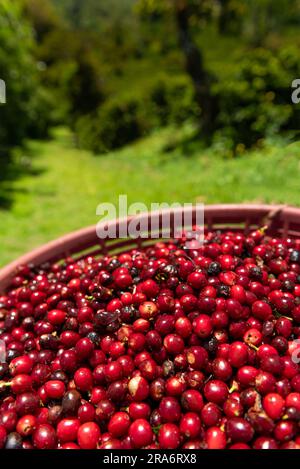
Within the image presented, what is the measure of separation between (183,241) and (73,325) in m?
1.02

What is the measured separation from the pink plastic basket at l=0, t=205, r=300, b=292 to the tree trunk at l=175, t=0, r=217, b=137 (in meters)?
8.88

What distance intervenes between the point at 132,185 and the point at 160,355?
7.94m

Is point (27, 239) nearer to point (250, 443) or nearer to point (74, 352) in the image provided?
point (74, 352)

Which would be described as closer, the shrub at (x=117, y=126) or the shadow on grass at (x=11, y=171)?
the shadow on grass at (x=11, y=171)

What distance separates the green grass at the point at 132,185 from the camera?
7.04m

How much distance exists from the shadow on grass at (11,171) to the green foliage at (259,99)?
18.2ft

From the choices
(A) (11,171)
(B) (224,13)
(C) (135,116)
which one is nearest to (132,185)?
(A) (11,171)

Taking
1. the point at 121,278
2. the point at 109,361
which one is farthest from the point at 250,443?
the point at 121,278

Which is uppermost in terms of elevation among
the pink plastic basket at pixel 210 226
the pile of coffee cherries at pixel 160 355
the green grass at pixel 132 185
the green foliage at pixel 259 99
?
the green foliage at pixel 259 99

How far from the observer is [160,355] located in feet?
6.84

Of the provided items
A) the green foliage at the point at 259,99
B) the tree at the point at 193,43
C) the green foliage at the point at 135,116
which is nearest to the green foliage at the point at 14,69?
the green foliage at the point at 135,116

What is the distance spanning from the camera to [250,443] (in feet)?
5.77

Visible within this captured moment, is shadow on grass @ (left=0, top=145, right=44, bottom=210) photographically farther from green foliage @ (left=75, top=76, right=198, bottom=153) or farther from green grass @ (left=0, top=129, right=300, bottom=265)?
green foliage @ (left=75, top=76, right=198, bottom=153)

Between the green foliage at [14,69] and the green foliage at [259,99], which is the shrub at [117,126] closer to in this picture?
the green foliage at [14,69]
